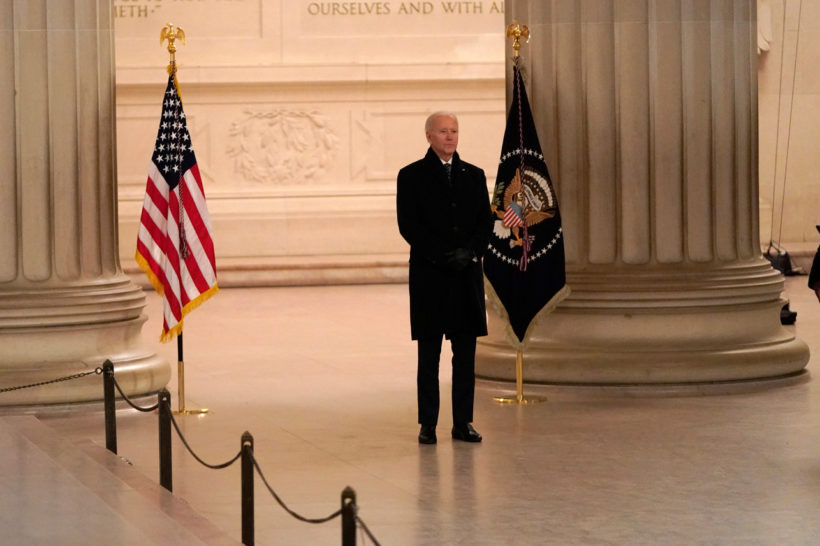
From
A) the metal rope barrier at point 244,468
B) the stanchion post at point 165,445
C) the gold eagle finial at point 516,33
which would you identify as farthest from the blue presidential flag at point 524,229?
the stanchion post at point 165,445

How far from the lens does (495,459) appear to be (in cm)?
780

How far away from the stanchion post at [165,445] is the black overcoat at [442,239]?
164cm

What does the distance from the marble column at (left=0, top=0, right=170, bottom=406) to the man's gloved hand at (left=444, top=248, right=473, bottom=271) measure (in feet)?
8.57

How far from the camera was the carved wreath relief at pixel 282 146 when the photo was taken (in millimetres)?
20734

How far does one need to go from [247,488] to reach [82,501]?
44.3 inches

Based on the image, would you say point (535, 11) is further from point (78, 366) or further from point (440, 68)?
point (440, 68)

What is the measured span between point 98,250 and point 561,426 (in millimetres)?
3237

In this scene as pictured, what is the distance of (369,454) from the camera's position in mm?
7988

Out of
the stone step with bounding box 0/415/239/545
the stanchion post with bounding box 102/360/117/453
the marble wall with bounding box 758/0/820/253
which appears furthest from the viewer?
the marble wall with bounding box 758/0/820/253

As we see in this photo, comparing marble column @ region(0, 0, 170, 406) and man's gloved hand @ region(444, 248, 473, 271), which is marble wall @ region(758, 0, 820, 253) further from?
Answer: man's gloved hand @ region(444, 248, 473, 271)

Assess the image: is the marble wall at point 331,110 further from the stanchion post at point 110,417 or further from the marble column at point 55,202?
the stanchion post at point 110,417

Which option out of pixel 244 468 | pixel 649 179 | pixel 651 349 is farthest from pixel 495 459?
pixel 649 179

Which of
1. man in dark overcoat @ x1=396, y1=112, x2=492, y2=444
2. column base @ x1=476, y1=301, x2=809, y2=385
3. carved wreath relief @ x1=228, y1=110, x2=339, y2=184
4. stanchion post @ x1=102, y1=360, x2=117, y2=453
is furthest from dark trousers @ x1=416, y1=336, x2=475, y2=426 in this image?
carved wreath relief @ x1=228, y1=110, x2=339, y2=184

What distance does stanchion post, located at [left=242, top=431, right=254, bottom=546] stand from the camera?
18.6 feet
